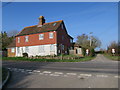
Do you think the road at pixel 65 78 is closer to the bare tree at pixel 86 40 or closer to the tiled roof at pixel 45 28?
the tiled roof at pixel 45 28

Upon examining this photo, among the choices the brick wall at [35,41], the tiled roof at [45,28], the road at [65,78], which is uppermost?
the tiled roof at [45,28]

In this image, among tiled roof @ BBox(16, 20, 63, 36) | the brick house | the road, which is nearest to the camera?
the road

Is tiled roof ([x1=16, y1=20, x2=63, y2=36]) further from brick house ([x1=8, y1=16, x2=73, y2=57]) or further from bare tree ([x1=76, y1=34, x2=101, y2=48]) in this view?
bare tree ([x1=76, y1=34, x2=101, y2=48])

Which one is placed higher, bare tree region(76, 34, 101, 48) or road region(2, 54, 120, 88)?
bare tree region(76, 34, 101, 48)

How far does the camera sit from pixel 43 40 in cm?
2964

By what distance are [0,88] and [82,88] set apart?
4.07m

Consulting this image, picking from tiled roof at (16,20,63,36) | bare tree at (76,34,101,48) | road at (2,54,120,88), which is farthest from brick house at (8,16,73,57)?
bare tree at (76,34,101,48)

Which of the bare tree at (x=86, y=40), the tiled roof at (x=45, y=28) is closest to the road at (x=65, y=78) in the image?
the tiled roof at (x=45, y=28)

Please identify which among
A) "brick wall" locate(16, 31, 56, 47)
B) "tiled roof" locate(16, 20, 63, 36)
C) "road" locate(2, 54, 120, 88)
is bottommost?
"road" locate(2, 54, 120, 88)

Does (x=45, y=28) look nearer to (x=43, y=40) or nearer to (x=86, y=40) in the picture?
(x=43, y=40)

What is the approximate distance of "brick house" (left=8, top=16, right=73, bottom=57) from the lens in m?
28.1

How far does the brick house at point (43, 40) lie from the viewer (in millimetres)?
28131

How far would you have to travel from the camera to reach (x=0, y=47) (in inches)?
1738

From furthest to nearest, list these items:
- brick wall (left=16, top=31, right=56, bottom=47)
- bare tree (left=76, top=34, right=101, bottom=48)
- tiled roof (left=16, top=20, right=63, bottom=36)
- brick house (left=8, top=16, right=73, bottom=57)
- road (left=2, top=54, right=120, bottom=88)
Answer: bare tree (left=76, top=34, right=101, bottom=48) → tiled roof (left=16, top=20, right=63, bottom=36) → brick wall (left=16, top=31, right=56, bottom=47) → brick house (left=8, top=16, right=73, bottom=57) → road (left=2, top=54, right=120, bottom=88)
